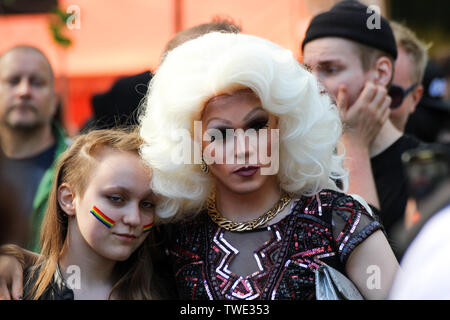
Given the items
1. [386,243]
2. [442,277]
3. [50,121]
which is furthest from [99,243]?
[50,121]

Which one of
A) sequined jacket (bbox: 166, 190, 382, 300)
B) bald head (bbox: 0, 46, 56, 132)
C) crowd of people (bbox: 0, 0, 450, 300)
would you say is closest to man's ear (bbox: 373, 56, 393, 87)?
crowd of people (bbox: 0, 0, 450, 300)

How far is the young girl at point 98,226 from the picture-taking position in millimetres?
2100

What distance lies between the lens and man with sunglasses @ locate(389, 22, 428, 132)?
3238 mm

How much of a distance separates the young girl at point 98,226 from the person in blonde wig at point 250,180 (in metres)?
0.09

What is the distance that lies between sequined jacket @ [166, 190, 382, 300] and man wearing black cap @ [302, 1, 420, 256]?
66 cm

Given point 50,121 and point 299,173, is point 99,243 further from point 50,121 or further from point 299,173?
point 50,121

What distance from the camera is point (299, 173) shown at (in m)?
2.10

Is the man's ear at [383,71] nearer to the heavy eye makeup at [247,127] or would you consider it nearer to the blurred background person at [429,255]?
the heavy eye makeup at [247,127]

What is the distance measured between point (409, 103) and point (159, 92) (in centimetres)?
179

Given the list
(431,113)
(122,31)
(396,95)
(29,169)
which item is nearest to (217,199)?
(396,95)

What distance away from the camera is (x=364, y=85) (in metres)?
2.79

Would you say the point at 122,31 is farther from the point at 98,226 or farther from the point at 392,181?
the point at 98,226

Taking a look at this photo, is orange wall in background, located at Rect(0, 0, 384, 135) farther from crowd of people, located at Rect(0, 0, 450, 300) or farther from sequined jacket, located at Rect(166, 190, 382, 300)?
sequined jacket, located at Rect(166, 190, 382, 300)

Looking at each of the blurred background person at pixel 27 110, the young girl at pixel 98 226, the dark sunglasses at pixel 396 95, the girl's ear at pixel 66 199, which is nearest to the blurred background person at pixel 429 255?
the young girl at pixel 98 226
